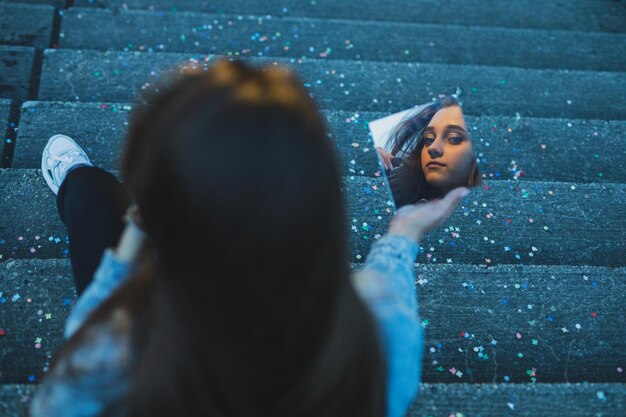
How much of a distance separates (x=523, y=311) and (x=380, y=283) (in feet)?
2.00

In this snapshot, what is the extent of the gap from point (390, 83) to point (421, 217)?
87cm

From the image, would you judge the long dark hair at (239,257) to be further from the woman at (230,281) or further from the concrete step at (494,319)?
the concrete step at (494,319)

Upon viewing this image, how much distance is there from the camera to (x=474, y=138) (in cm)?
168

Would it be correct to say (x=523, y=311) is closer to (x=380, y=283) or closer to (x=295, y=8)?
(x=380, y=283)

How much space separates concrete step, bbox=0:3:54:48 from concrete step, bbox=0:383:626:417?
1.80m

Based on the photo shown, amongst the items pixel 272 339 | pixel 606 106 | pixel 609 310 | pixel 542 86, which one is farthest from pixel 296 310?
pixel 606 106

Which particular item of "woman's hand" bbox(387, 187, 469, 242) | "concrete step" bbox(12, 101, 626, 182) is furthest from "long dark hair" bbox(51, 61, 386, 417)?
"concrete step" bbox(12, 101, 626, 182)

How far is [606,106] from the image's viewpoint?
1.96 metres

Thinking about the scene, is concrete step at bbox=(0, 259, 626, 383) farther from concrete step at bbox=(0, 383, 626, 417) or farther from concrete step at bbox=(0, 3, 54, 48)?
concrete step at bbox=(0, 3, 54, 48)

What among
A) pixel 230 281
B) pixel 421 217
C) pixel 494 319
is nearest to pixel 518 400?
pixel 494 319

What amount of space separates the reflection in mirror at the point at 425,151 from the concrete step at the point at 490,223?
66mm

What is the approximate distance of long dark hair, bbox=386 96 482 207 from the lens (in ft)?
4.57

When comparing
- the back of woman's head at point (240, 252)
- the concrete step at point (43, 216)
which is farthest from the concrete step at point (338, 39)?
the back of woman's head at point (240, 252)

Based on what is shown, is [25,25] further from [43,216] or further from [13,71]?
[43,216]
